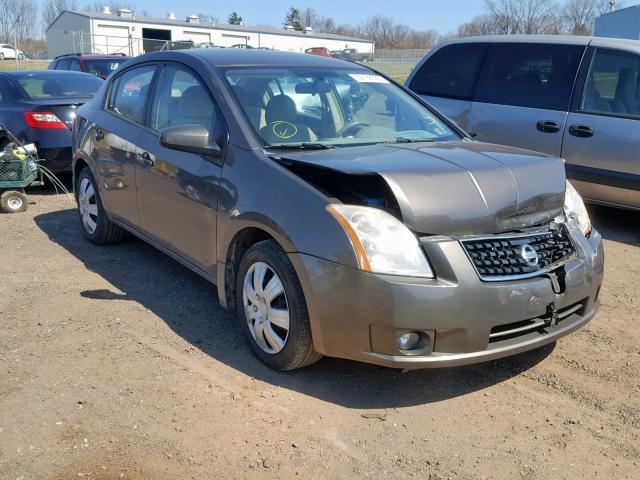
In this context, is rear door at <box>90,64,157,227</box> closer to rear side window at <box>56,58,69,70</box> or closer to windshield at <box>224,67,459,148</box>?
windshield at <box>224,67,459,148</box>

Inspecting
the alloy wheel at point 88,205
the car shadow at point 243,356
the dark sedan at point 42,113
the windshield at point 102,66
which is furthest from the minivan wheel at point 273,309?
the windshield at point 102,66

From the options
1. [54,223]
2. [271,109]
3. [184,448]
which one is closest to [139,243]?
[54,223]

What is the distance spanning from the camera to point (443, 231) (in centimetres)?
321

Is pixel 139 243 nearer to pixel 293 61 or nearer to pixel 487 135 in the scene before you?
pixel 293 61

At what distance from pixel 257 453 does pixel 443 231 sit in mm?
1345

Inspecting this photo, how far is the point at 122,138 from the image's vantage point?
5141 mm

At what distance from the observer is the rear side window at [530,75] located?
6652 millimetres

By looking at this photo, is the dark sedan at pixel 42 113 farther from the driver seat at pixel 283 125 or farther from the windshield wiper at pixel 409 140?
the windshield wiper at pixel 409 140

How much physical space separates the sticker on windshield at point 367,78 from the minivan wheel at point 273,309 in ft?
5.81

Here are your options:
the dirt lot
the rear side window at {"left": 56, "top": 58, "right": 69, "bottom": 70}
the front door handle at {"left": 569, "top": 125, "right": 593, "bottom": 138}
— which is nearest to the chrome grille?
the dirt lot

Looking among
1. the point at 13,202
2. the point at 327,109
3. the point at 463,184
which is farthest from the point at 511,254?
the point at 13,202

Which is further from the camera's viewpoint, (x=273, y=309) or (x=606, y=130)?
(x=606, y=130)

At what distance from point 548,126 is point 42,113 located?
597 centimetres

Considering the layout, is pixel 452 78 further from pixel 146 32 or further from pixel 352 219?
pixel 146 32
